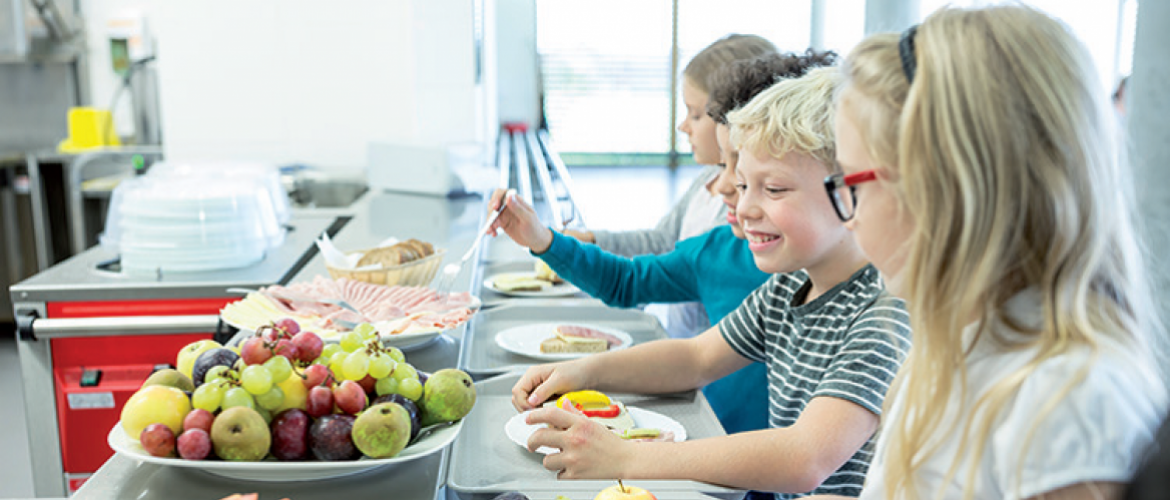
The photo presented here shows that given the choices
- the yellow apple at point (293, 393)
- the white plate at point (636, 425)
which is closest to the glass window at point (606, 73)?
the white plate at point (636, 425)

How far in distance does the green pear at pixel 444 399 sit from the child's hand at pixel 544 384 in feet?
0.94

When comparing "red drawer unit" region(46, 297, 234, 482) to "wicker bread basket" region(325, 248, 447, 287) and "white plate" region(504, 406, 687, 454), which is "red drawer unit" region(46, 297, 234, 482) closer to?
"wicker bread basket" region(325, 248, 447, 287)

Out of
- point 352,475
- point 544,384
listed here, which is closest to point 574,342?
point 544,384

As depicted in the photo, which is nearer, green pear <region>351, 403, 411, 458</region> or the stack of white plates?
green pear <region>351, 403, 411, 458</region>

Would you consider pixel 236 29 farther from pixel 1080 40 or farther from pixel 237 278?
pixel 1080 40

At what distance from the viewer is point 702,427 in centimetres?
144

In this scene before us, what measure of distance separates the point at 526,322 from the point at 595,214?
452 centimetres

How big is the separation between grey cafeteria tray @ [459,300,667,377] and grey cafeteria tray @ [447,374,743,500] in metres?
0.14

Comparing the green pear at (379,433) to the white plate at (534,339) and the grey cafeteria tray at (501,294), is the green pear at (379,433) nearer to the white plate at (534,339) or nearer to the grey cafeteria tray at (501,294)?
the white plate at (534,339)

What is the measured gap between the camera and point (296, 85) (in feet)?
14.5

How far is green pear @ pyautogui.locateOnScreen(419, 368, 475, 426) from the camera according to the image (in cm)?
119

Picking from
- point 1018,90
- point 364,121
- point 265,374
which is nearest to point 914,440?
point 1018,90

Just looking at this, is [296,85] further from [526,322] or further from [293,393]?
[293,393]

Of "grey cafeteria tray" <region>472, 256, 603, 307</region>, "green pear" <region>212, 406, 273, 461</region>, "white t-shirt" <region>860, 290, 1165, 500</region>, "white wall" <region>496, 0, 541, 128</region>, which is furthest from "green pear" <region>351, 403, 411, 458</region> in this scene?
"white wall" <region>496, 0, 541, 128</region>
